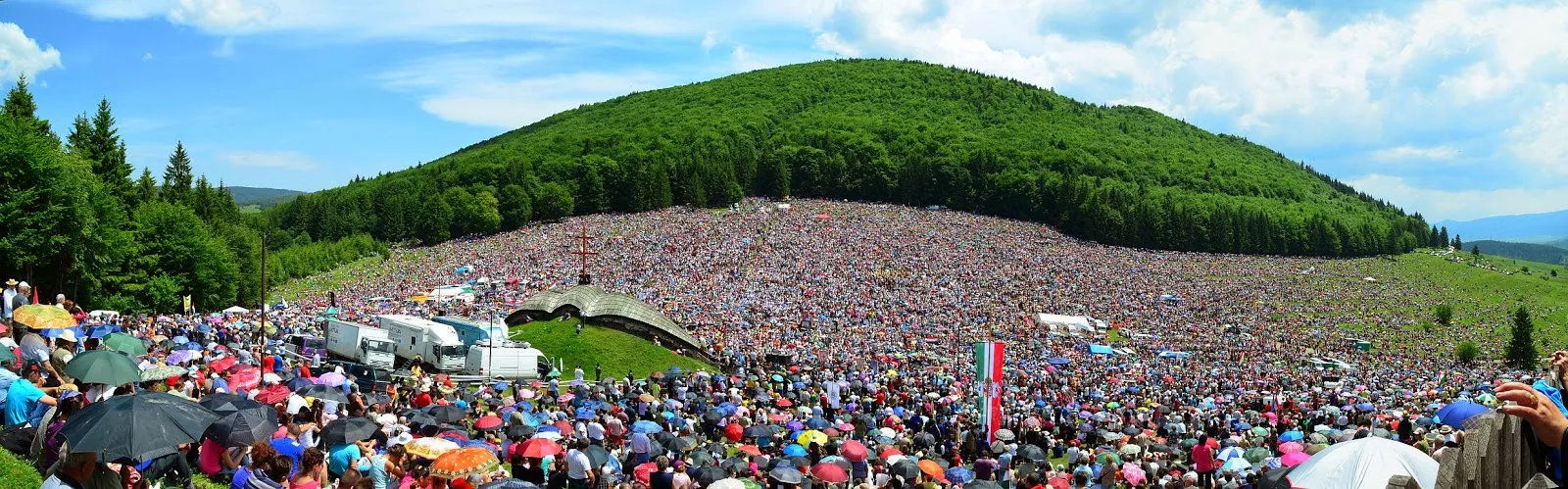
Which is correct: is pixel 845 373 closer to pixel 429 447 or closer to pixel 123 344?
pixel 123 344

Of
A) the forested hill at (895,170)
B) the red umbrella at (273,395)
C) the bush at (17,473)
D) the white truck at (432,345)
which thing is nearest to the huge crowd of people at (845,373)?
the red umbrella at (273,395)

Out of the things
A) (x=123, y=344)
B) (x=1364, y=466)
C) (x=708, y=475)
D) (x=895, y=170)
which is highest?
(x=895, y=170)

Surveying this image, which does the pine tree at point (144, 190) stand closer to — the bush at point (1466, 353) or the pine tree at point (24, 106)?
the pine tree at point (24, 106)

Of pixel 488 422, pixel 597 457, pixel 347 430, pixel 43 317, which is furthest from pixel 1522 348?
pixel 43 317

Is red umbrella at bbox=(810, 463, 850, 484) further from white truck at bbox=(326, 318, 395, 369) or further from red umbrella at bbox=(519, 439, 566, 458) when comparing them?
white truck at bbox=(326, 318, 395, 369)

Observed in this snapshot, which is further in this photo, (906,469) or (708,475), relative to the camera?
(906,469)

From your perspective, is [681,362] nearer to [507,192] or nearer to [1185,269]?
[1185,269]

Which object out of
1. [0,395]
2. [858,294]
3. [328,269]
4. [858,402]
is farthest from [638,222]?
[0,395]
